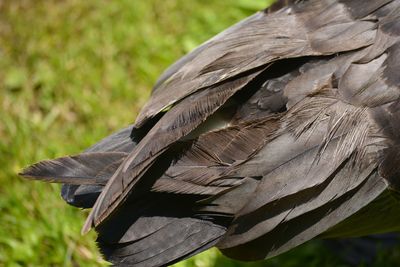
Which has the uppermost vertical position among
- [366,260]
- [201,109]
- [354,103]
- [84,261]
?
[201,109]

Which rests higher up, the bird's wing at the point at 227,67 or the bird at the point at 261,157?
the bird's wing at the point at 227,67

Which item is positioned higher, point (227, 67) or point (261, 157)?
point (227, 67)

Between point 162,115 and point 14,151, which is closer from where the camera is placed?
point 162,115

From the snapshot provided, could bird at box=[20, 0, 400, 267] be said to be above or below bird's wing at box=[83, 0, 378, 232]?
below

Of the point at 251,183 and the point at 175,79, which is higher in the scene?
the point at 175,79

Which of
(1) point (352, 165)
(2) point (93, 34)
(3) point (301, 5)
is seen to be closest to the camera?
(1) point (352, 165)

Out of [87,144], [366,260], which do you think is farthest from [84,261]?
[366,260]

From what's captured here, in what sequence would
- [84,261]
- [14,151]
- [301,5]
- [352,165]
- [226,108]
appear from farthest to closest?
[14,151]
[84,261]
[301,5]
[226,108]
[352,165]

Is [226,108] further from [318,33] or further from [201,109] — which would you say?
[318,33]
